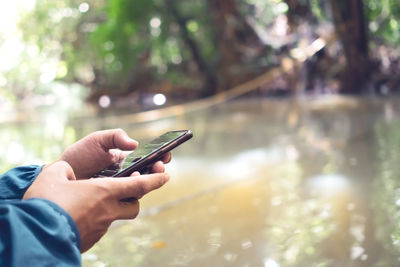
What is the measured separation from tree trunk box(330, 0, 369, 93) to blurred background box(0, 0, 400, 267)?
0.01 metres

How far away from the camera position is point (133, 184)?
65 cm

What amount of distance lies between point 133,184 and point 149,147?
0.43ft

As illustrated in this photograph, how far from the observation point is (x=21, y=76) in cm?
459

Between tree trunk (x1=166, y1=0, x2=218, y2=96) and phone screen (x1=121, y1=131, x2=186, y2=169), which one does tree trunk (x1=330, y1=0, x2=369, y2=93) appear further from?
phone screen (x1=121, y1=131, x2=186, y2=169)

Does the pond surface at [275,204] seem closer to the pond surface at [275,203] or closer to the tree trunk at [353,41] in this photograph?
the pond surface at [275,203]

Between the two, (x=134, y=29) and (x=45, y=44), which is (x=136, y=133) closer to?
(x=45, y=44)

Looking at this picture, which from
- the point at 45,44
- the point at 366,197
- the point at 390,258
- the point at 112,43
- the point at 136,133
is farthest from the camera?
the point at 112,43

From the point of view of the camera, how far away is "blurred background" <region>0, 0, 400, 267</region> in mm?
1320

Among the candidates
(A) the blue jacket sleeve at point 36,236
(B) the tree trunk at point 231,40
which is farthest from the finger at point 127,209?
(B) the tree trunk at point 231,40

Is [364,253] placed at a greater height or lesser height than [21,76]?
lesser

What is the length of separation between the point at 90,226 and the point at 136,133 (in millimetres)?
2709

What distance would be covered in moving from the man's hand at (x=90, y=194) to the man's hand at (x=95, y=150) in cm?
16

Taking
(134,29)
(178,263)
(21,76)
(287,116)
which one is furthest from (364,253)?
(134,29)

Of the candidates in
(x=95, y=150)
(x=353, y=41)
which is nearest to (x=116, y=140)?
(x=95, y=150)
